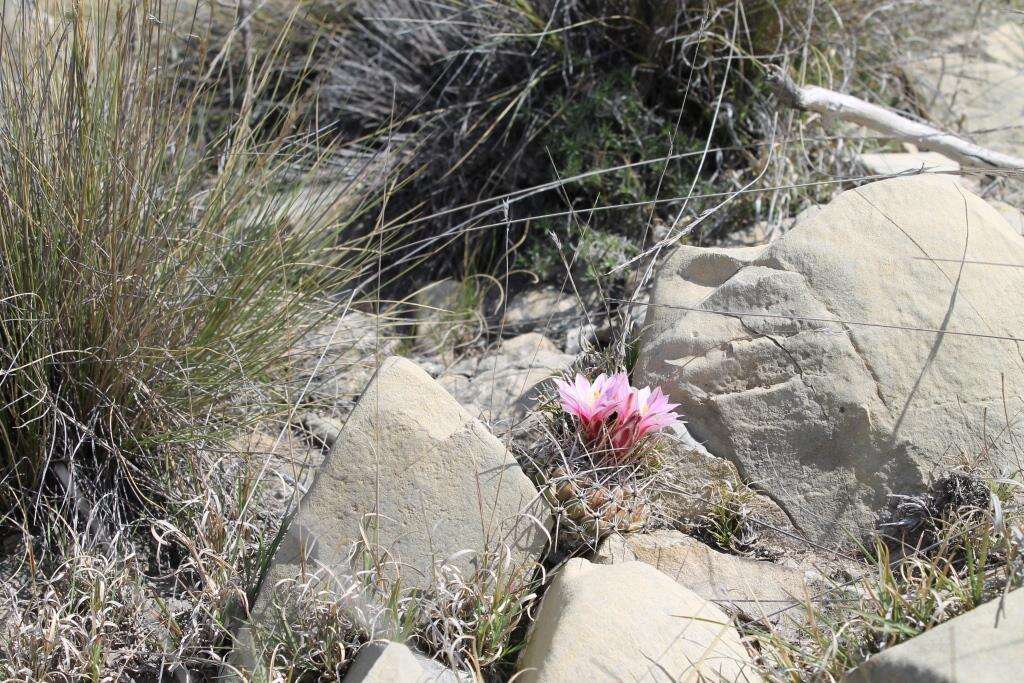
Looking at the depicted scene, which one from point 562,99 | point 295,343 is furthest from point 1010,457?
point 562,99

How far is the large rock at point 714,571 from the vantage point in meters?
2.10

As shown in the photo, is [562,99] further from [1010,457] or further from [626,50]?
[1010,457]

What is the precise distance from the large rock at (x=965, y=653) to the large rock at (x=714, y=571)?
466mm

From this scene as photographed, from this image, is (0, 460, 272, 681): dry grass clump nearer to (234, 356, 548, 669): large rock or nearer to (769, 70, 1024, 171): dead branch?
(234, 356, 548, 669): large rock

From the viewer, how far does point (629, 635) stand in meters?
1.85

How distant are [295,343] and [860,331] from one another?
151cm

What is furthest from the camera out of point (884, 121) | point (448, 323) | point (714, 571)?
point (448, 323)

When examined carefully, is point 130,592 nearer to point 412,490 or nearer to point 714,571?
point 412,490

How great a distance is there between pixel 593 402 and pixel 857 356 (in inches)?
24.3

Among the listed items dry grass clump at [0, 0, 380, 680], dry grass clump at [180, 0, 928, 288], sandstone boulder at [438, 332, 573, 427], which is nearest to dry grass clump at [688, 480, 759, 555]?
sandstone boulder at [438, 332, 573, 427]

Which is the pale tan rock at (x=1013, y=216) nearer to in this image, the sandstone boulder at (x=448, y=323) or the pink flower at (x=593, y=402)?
the pink flower at (x=593, y=402)

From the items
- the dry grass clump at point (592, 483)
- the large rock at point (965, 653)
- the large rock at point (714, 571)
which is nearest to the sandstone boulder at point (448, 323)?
the dry grass clump at point (592, 483)

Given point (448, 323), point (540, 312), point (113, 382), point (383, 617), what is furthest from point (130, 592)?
point (540, 312)

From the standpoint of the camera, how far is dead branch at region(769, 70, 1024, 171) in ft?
9.94
